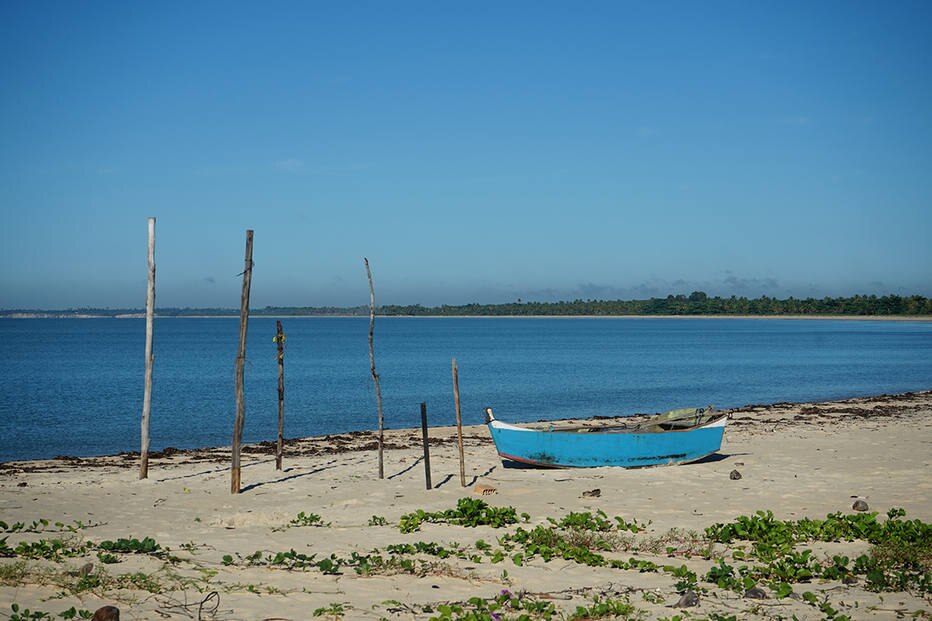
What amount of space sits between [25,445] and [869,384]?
41105mm

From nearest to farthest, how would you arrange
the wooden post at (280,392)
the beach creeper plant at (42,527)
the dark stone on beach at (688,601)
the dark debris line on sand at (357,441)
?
the dark stone on beach at (688,601), the beach creeper plant at (42,527), the wooden post at (280,392), the dark debris line on sand at (357,441)

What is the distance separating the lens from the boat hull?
17.4 meters

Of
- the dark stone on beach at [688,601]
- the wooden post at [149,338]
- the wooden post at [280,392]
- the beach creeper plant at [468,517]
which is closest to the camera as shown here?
the dark stone on beach at [688,601]

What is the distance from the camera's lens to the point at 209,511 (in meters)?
12.9

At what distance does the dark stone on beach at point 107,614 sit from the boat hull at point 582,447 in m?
11.6

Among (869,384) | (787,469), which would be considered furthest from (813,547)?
(869,384)

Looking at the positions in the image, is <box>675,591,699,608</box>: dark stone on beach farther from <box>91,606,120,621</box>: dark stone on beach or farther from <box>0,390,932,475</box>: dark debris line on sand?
<box>0,390,932,475</box>: dark debris line on sand

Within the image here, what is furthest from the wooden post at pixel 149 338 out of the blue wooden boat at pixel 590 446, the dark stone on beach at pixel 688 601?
the dark stone on beach at pixel 688 601

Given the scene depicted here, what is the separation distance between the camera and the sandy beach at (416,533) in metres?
7.45

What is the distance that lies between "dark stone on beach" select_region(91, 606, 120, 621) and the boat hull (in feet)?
37.9

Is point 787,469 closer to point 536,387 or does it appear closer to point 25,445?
point 25,445

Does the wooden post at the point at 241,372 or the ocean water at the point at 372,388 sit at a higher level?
the wooden post at the point at 241,372

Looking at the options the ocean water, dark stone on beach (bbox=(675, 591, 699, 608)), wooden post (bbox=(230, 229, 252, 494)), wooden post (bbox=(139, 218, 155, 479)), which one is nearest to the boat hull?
wooden post (bbox=(230, 229, 252, 494))

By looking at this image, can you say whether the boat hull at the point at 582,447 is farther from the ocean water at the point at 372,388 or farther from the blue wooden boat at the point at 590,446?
the ocean water at the point at 372,388
